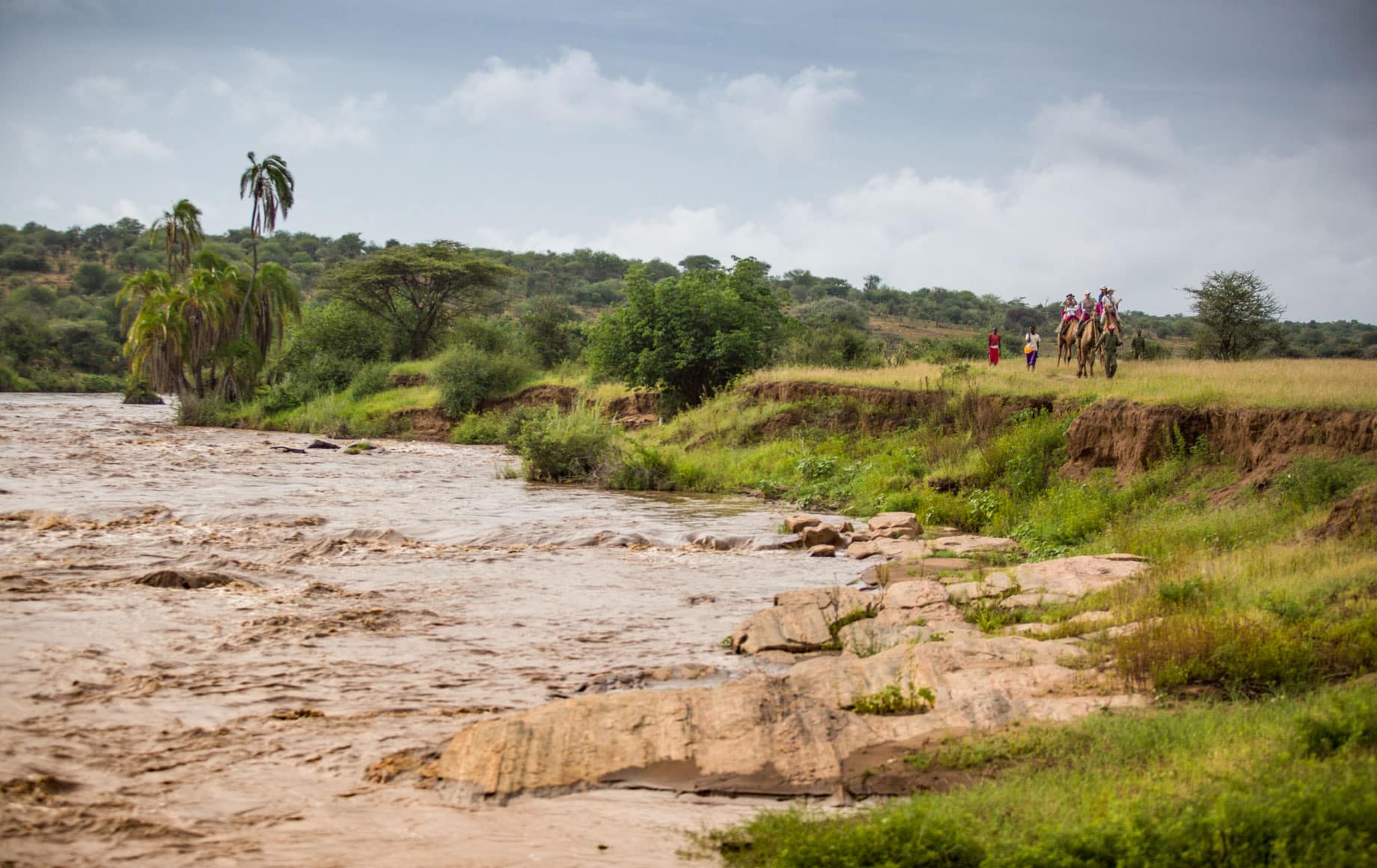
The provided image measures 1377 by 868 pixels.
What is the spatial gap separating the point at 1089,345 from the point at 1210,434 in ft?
23.6

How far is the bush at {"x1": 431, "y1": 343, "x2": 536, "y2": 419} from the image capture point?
35844 mm

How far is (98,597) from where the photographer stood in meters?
9.45

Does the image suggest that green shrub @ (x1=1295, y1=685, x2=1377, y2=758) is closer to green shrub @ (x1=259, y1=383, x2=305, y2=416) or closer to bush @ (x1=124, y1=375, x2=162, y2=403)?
green shrub @ (x1=259, y1=383, x2=305, y2=416)

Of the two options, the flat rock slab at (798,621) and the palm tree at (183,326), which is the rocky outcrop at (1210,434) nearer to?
the flat rock slab at (798,621)

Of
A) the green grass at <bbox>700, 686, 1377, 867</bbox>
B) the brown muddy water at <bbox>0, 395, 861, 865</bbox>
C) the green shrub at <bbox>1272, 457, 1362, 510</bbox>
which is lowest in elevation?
the brown muddy water at <bbox>0, 395, 861, 865</bbox>

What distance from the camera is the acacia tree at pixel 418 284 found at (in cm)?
4344

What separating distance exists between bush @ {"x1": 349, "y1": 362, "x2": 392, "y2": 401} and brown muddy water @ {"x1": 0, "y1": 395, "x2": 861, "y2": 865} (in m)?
20.7

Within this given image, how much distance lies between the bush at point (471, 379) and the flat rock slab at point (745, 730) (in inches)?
1199

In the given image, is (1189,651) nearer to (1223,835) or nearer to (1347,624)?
(1347,624)

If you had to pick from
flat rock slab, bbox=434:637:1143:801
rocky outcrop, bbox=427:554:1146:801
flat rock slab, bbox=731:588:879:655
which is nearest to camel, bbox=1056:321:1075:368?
flat rock slab, bbox=731:588:879:655

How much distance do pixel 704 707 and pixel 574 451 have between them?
56.2 feet

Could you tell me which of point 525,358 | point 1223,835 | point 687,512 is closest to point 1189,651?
point 1223,835

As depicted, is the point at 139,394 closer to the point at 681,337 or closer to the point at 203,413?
the point at 203,413

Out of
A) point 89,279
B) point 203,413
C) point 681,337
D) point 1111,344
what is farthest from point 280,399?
point 89,279
